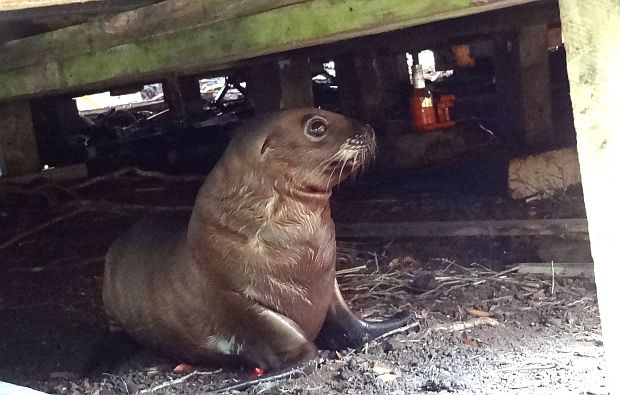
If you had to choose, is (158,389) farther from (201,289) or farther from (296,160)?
(296,160)

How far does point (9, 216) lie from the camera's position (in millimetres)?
6105

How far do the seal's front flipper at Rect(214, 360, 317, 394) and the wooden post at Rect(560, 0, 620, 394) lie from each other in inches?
53.5

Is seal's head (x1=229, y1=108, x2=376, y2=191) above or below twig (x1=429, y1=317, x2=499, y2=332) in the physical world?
above

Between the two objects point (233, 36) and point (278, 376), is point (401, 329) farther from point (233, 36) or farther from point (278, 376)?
point (233, 36)

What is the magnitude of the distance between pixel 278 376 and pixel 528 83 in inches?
148

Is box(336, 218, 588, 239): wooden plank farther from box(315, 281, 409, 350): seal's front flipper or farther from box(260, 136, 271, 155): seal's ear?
box(260, 136, 271, 155): seal's ear

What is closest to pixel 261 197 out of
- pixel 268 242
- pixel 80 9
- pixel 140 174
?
pixel 268 242

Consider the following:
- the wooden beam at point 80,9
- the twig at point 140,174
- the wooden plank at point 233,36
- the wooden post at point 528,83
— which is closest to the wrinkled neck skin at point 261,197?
the wooden plank at point 233,36

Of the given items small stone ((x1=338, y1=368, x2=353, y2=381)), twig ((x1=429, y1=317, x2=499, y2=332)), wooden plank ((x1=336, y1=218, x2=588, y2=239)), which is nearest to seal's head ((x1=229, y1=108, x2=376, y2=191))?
small stone ((x1=338, y1=368, x2=353, y2=381))

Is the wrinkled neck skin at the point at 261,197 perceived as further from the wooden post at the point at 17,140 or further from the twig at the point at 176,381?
the wooden post at the point at 17,140

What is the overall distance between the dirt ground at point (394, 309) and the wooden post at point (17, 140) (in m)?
0.50

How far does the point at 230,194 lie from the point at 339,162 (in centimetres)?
44

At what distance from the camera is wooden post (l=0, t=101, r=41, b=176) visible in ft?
20.6

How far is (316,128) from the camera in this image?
3.09 metres
